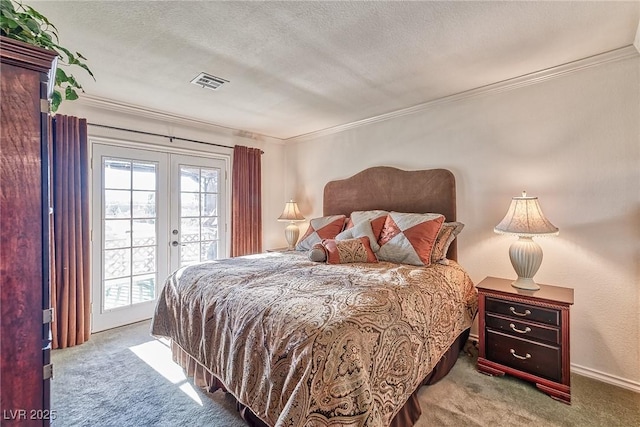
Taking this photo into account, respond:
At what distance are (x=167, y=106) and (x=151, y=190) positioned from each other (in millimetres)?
981

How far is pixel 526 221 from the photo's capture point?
2109 mm

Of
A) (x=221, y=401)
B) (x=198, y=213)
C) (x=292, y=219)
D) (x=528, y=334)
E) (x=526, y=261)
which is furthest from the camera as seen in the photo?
(x=292, y=219)

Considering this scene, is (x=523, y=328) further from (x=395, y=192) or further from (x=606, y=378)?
(x=395, y=192)

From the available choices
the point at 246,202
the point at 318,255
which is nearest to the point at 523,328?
the point at 318,255

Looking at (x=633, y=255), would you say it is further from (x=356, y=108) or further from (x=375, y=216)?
(x=356, y=108)

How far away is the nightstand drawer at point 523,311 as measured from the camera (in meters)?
1.92

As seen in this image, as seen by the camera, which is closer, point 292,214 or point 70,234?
point 70,234

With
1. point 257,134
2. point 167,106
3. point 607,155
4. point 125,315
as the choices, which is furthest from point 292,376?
point 257,134

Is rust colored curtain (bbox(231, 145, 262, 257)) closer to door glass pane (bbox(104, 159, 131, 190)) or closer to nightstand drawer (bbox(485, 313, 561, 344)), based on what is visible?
door glass pane (bbox(104, 159, 131, 190))

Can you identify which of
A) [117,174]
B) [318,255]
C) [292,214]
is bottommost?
[318,255]

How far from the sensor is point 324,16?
170 centimetres

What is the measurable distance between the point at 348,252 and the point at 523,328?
4.53 ft

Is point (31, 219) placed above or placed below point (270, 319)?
above

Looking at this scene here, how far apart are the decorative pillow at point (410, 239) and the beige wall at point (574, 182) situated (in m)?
0.51
